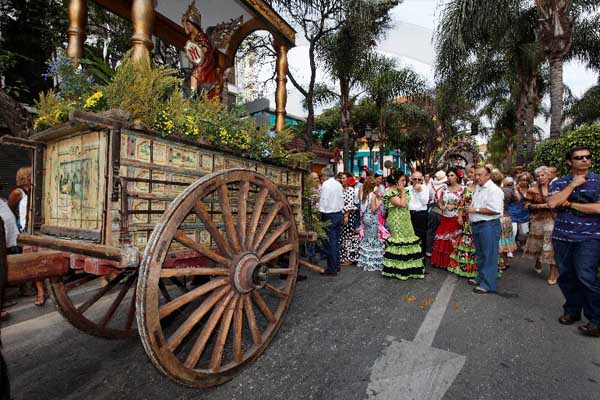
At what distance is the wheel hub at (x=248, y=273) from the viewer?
2.13 meters

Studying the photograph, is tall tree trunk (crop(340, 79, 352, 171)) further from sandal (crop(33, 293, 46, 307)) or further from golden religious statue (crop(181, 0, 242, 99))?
sandal (crop(33, 293, 46, 307))

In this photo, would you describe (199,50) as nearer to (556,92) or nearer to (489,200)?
(489,200)

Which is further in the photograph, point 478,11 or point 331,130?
point 331,130

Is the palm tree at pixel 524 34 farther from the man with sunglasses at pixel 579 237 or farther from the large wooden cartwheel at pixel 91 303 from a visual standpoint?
the large wooden cartwheel at pixel 91 303

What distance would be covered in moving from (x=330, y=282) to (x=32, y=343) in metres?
3.54

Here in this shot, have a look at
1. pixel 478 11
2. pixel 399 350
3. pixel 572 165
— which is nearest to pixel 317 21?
pixel 478 11

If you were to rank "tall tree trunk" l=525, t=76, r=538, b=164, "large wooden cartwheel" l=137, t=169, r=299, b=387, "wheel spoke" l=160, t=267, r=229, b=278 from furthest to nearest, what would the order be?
"tall tree trunk" l=525, t=76, r=538, b=164 → "wheel spoke" l=160, t=267, r=229, b=278 → "large wooden cartwheel" l=137, t=169, r=299, b=387

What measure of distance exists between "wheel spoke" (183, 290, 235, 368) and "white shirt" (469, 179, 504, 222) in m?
3.68

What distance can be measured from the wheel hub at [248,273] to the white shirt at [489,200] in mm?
3421

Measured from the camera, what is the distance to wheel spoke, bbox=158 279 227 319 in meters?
1.77

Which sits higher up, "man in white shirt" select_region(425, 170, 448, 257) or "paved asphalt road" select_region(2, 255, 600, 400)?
"man in white shirt" select_region(425, 170, 448, 257)

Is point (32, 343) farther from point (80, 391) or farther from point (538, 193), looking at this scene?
point (538, 193)

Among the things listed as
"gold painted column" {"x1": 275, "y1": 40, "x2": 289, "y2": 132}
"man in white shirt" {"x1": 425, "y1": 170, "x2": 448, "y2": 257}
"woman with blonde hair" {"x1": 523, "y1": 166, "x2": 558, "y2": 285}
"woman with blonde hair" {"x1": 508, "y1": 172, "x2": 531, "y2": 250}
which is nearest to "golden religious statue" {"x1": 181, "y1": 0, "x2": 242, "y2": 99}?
"gold painted column" {"x1": 275, "y1": 40, "x2": 289, "y2": 132}

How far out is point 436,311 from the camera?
3701 millimetres
